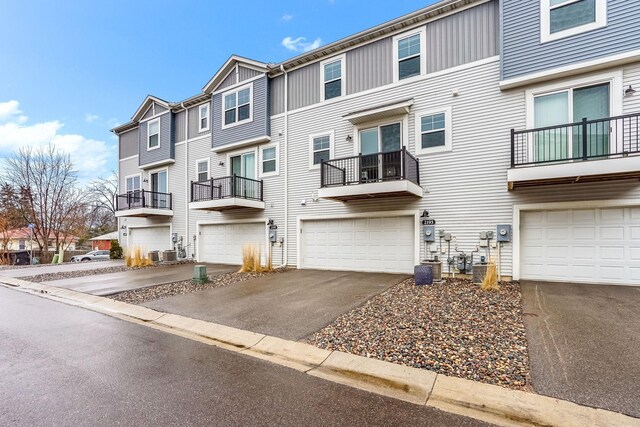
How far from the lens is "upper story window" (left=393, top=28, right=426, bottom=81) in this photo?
9.73 m

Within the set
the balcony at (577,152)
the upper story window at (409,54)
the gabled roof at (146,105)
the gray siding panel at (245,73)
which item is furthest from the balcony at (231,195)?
the balcony at (577,152)

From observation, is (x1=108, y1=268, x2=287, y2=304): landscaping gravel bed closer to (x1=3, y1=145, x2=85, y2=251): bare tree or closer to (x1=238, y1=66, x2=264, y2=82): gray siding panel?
(x1=238, y1=66, x2=264, y2=82): gray siding panel

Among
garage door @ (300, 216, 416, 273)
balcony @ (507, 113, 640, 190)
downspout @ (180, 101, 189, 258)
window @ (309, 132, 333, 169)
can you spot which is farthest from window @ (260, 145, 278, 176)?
balcony @ (507, 113, 640, 190)

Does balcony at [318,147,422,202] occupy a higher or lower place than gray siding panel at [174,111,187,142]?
lower

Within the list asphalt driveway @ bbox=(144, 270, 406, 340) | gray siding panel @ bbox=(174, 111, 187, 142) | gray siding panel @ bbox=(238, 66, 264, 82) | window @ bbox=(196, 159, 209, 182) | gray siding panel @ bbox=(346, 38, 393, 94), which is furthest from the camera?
gray siding panel @ bbox=(174, 111, 187, 142)

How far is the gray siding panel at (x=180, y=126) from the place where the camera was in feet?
52.3

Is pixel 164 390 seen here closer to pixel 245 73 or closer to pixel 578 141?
pixel 578 141

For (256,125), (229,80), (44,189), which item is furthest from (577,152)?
(44,189)

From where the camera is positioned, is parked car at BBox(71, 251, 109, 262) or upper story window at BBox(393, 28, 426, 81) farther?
parked car at BBox(71, 251, 109, 262)

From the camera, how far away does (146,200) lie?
16.9 meters

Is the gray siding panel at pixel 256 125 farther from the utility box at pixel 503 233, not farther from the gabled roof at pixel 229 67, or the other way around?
the utility box at pixel 503 233

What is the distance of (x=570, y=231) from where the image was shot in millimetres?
7840

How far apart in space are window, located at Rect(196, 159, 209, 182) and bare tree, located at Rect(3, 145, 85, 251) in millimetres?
20466

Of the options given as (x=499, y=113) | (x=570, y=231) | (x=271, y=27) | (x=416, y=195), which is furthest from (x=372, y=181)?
(x=271, y=27)
